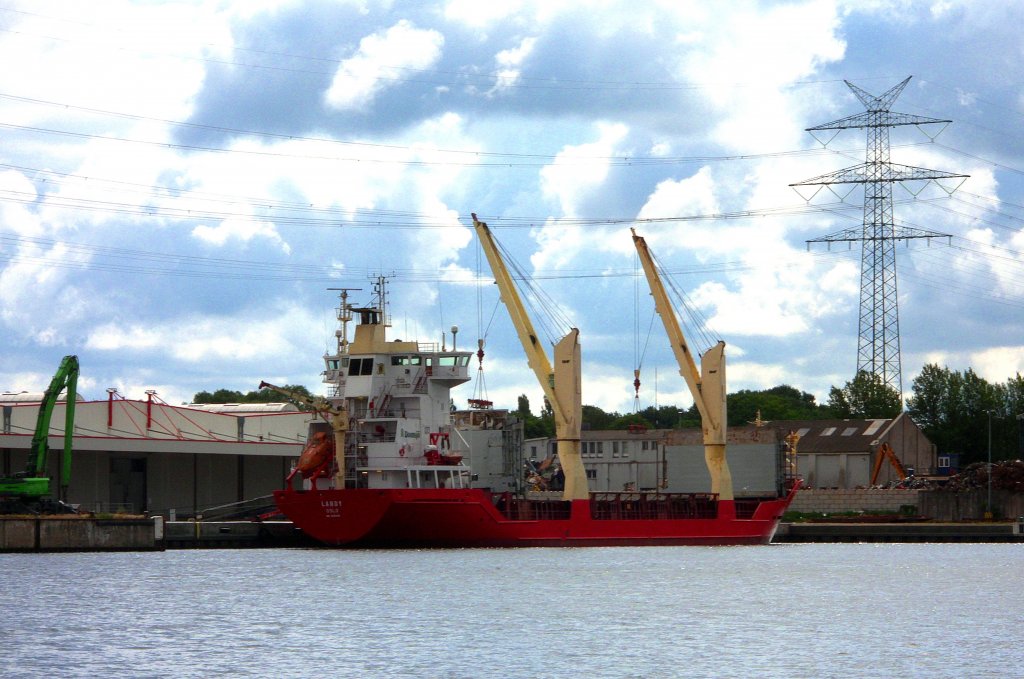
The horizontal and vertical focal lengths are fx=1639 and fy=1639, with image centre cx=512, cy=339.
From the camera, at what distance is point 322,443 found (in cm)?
6247

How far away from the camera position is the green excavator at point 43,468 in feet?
192

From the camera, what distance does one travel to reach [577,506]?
6712 centimetres

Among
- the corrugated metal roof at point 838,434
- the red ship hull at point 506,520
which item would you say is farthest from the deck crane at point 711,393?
the corrugated metal roof at point 838,434

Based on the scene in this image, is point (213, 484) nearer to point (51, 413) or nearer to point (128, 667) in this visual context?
point (51, 413)

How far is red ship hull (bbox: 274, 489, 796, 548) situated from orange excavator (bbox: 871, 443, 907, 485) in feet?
84.4

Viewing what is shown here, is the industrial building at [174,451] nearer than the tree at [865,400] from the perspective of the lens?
Yes

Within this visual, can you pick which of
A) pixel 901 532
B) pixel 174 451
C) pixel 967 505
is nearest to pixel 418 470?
pixel 174 451

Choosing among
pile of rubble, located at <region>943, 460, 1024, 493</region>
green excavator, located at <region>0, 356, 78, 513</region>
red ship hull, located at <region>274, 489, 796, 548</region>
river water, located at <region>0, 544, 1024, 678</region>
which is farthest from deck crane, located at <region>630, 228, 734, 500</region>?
green excavator, located at <region>0, 356, 78, 513</region>

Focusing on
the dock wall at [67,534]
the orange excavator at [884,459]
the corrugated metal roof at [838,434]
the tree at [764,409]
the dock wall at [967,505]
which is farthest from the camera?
the tree at [764,409]

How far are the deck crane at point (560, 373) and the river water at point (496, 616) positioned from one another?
8.16 meters

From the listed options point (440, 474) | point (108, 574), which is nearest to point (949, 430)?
point (440, 474)

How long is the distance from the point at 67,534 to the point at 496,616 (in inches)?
858

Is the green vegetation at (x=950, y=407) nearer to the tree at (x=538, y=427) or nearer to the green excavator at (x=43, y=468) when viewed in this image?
the tree at (x=538, y=427)

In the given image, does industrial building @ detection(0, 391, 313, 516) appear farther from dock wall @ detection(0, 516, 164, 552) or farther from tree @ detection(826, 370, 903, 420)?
tree @ detection(826, 370, 903, 420)
